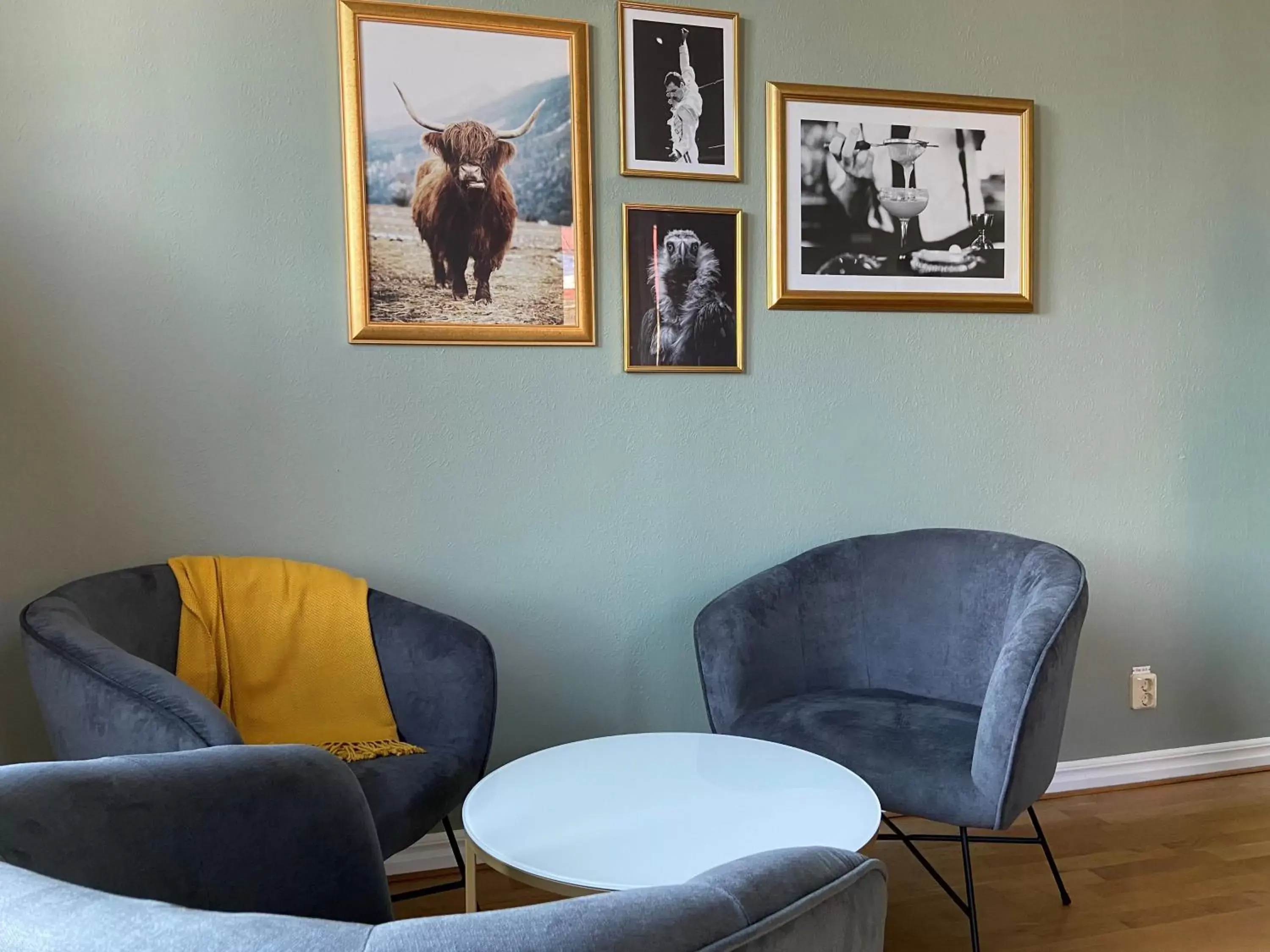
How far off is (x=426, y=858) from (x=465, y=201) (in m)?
1.66

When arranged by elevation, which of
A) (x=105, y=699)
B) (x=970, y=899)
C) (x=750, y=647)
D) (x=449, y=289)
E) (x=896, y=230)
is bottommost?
(x=970, y=899)

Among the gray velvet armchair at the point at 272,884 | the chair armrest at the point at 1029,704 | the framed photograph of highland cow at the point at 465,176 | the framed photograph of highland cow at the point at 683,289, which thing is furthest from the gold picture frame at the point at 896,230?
the gray velvet armchair at the point at 272,884

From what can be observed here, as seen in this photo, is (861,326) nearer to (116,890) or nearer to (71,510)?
(71,510)

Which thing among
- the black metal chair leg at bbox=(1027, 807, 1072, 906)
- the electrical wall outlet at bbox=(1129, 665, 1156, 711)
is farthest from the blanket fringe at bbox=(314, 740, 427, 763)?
the electrical wall outlet at bbox=(1129, 665, 1156, 711)

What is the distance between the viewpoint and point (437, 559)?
243 centimetres

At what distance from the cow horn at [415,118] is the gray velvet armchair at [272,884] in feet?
5.45

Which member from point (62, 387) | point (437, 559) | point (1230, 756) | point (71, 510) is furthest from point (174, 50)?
point (1230, 756)

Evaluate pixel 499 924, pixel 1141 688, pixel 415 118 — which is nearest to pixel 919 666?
pixel 1141 688

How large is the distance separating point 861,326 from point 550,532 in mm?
1046

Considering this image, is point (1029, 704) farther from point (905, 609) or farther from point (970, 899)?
Answer: point (905, 609)

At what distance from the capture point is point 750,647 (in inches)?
91.7

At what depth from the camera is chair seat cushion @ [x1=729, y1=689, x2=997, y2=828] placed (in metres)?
1.91

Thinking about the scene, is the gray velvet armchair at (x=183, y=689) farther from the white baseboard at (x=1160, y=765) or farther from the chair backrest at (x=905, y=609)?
the white baseboard at (x=1160, y=765)

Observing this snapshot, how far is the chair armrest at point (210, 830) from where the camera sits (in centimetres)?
95
